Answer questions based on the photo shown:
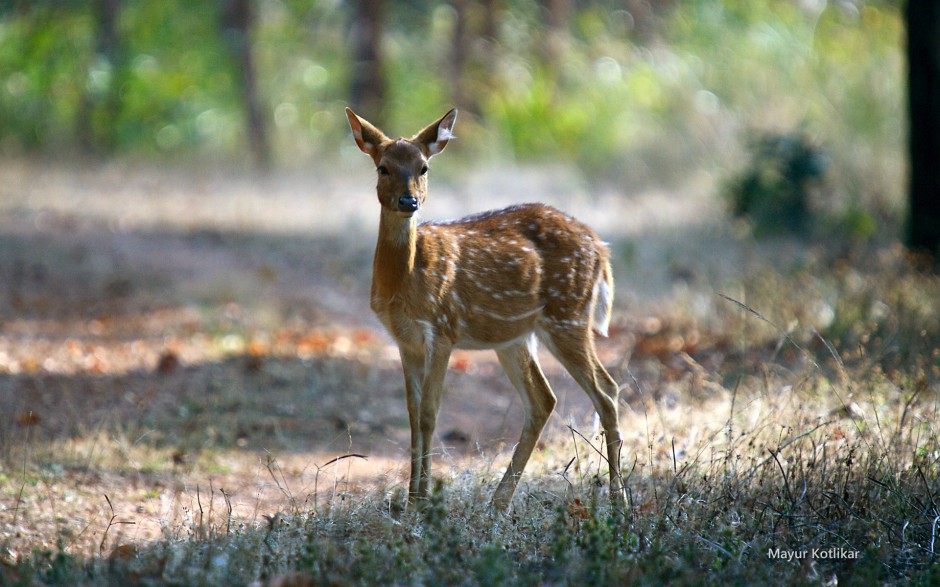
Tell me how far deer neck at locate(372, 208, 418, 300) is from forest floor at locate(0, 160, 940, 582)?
3.24 feet

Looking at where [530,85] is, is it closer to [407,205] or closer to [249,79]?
[249,79]

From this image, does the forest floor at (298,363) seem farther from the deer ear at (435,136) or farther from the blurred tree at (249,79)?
the blurred tree at (249,79)

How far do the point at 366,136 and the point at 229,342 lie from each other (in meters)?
3.97

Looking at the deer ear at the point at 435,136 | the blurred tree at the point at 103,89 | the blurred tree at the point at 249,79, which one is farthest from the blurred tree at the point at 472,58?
the deer ear at the point at 435,136

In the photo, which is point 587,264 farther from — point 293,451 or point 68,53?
point 68,53

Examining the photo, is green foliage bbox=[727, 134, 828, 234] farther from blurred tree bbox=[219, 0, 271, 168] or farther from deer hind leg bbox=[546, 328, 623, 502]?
blurred tree bbox=[219, 0, 271, 168]

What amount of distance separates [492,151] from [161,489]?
41.6 feet

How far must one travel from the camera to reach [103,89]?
17141 mm

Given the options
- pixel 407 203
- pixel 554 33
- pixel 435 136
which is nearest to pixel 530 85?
pixel 554 33

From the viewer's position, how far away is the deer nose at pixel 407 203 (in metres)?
5.26

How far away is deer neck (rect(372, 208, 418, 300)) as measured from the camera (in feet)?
17.9

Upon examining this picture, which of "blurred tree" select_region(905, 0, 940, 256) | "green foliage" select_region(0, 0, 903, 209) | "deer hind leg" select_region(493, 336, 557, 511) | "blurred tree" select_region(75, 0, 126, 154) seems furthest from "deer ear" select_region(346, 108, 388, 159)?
"blurred tree" select_region(75, 0, 126, 154)

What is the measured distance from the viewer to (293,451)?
6.64 metres

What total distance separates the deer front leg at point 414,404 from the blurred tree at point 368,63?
12.6 m
